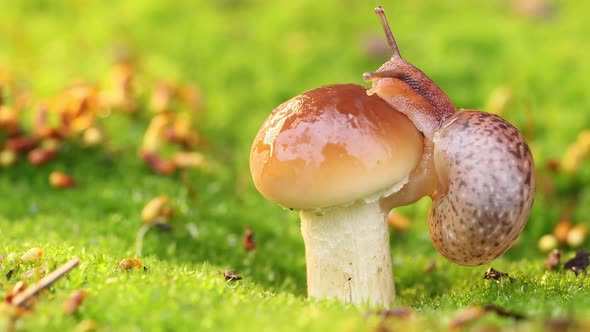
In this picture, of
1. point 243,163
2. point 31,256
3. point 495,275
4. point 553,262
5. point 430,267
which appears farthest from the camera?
point 243,163

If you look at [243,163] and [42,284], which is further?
[243,163]

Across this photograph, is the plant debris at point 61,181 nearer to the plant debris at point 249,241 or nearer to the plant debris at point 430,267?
the plant debris at point 249,241

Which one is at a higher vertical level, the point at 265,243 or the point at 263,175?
the point at 263,175

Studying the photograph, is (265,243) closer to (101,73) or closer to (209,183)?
(209,183)

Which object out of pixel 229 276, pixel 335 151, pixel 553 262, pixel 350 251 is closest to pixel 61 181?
pixel 229 276

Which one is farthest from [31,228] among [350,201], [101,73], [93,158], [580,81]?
[580,81]

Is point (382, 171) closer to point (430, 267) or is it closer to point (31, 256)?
point (430, 267)
